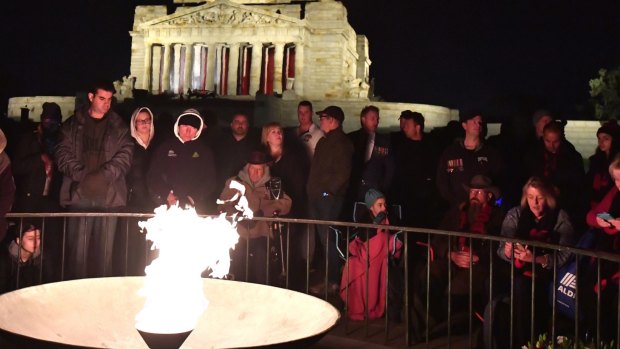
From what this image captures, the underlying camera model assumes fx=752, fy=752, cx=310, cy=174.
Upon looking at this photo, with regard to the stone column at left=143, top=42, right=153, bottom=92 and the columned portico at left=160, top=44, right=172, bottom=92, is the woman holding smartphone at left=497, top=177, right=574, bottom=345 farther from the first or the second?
Result: the stone column at left=143, top=42, right=153, bottom=92

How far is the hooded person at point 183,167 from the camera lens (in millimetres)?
9422

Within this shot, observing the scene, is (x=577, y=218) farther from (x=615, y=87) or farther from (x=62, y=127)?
(x=615, y=87)

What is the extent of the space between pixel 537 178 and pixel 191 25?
45.7m

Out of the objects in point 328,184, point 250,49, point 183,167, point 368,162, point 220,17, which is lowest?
point 328,184

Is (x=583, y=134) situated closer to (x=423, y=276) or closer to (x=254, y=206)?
(x=254, y=206)

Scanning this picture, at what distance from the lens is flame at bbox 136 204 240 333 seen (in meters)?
4.85

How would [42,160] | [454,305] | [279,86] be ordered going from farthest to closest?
[279,86] < [42,160] < [454,305]

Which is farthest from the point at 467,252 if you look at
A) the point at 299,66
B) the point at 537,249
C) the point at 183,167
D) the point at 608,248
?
the point at 299,66

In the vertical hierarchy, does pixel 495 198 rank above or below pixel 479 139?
below

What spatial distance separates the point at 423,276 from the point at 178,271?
12.5ft

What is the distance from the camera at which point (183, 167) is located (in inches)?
371

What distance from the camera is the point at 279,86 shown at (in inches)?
1975

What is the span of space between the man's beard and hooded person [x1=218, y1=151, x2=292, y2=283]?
92.0 inches

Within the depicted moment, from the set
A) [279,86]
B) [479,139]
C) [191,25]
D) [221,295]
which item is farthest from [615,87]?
[221,295]
